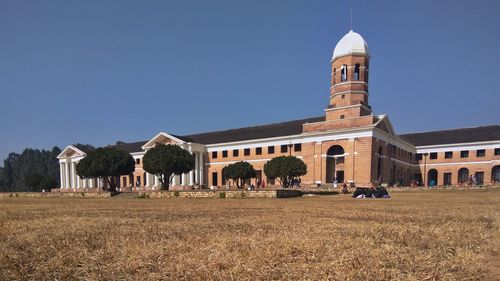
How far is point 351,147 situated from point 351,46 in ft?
47.1

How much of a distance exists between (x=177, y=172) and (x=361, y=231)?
34365 mm

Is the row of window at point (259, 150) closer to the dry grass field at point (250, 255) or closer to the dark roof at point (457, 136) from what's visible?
the dark roof at point (457, 136)

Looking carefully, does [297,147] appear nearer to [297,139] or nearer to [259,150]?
[297,139]

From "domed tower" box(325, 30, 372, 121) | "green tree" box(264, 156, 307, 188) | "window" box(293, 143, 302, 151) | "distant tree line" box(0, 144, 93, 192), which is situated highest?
"domed tower" box(325, 30, 372, 121)

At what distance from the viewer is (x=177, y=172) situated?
3772 cm

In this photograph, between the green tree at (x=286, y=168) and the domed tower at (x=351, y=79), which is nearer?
the green tree at (x=286, y=168)

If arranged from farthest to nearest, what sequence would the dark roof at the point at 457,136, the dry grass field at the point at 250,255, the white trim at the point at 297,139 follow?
1. the dark roof at the point at 457,136
2. the white trim at the point at 297,139
3. the dry grass field at the point at 250,255

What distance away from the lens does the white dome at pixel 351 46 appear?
42.1m

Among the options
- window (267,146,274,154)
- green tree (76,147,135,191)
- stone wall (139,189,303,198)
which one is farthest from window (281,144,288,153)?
green tree (76,147,135,191)

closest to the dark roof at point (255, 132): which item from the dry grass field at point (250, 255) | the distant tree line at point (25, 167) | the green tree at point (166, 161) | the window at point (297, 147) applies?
the window at point (297, 147)

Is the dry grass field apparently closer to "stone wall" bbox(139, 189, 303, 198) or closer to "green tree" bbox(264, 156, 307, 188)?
"stone wall" bbox(139, 189, 303, 198)

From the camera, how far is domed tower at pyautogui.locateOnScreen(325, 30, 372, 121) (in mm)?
42125

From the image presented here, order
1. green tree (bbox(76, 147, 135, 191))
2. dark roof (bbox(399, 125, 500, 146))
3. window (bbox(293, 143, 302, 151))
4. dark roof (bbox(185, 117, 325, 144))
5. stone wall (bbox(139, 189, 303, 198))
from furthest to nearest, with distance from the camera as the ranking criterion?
dark roof (bbox(185, 117, 325, 144))
dark roof (bbox(399, 125, 500, 146))
window (bbox(293, 143, 302, 151))
green tree (bbox(76, 147, 135, 191))
stone wall (bbox(139, 189, 303, 198))

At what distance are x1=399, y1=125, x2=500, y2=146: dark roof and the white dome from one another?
82.2 feet
